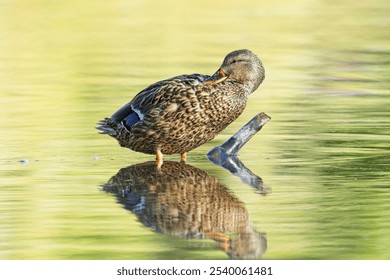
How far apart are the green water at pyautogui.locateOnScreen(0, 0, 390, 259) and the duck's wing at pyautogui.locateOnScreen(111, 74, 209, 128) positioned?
378mm

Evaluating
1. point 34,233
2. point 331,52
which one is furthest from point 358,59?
point 34,233

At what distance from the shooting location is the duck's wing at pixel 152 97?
468 inches

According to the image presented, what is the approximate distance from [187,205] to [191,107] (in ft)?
6.28

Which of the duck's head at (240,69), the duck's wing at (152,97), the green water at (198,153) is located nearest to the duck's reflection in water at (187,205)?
the green water at (198,153)

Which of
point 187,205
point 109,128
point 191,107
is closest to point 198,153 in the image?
point 109,128

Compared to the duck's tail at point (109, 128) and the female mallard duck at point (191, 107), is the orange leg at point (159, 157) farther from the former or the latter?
the duck's tail at point (109, 128)

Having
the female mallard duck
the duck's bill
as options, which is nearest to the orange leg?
the female mallard duck

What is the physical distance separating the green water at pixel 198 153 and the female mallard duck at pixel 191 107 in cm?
27

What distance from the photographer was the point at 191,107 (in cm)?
1169

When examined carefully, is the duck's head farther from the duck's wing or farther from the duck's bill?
the duck's wing

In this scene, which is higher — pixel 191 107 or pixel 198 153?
pixel 191 107

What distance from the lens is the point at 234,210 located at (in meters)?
9.71

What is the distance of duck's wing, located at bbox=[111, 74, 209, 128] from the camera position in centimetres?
1188

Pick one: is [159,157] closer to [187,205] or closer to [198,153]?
[198,153]
